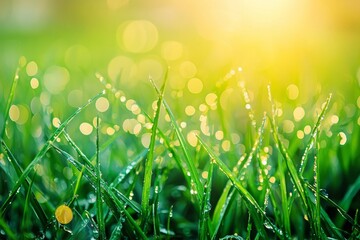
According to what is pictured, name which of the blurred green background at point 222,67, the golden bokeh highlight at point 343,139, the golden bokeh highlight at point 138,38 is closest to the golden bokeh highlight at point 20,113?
the blurred green background at point 222,67

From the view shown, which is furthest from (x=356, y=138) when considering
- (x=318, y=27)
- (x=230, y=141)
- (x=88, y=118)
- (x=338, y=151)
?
(x=318, y=27)

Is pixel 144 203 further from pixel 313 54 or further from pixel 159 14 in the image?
pixel 159 14

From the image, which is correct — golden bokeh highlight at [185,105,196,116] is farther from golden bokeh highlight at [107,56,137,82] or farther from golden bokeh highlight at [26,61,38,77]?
golden bokeh highlight at [26,61,38,77]

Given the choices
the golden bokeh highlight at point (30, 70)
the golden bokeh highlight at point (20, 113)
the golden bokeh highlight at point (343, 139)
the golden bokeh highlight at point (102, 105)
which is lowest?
the golden bokeh highlight at point (343, 139)

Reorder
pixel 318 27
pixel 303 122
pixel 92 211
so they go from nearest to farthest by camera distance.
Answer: pixel 92 211, pixel 303 122, pixel 318 27

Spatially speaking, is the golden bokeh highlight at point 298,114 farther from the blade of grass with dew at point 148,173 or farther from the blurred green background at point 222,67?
the blade of grass with dew at point 148,173

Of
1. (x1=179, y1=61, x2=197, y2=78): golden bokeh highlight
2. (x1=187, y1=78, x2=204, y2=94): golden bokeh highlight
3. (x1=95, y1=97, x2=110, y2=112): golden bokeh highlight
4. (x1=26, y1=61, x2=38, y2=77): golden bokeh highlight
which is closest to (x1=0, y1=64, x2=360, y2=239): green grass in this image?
(x1=95, y1=97, x2=110, y2=112): golden bokeh highlight

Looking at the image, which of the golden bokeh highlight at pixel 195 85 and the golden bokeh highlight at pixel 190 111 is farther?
the golden bokeh highlight at pixel 195 85
